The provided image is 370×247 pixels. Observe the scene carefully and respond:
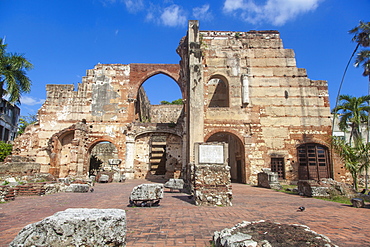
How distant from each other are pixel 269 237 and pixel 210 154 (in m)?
5.62

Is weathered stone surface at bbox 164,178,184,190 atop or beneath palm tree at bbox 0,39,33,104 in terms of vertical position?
beneath

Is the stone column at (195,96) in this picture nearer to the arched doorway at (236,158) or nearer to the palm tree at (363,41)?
the arched doorway at (236,158)

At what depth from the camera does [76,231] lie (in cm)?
266

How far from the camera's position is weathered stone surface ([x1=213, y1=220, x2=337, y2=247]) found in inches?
101

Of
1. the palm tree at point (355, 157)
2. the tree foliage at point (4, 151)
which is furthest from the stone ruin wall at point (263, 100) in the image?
the tree foliage at point (4, 151)

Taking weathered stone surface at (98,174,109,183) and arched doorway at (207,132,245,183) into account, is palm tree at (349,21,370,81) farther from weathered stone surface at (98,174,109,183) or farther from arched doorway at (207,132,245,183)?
weathered stone surface at (98,174,109,183)

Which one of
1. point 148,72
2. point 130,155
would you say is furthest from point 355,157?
point 148,72

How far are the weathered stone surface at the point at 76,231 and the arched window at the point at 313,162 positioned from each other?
18.6 meters

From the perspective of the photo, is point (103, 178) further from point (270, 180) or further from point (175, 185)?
point (270, 180)

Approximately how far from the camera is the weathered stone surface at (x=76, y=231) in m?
2.47

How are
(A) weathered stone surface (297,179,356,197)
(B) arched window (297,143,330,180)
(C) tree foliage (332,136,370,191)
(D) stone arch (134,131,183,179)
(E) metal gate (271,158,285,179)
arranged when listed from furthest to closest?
(D) stone arch (134,131,183,179) → (E) metal gate (271,158,285,179) → (B) arched window (297,143,330,180) → (C) tree foliage (332,136,370,191) → (A) weathered stone surface (297,179,356,197)

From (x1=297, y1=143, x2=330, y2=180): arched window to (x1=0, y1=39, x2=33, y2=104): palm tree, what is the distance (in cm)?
2367

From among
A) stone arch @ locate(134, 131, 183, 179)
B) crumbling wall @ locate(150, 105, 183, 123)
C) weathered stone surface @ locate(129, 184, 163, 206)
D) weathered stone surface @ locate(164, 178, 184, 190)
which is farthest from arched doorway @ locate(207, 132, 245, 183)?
crumbling wall @ locate(150, 105, 183, 123)

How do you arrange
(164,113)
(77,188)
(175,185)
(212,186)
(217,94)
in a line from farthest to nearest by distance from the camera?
(164,113) → (217,94) → (175,185) → (77,188) → (212,186)
